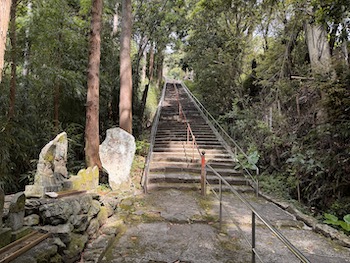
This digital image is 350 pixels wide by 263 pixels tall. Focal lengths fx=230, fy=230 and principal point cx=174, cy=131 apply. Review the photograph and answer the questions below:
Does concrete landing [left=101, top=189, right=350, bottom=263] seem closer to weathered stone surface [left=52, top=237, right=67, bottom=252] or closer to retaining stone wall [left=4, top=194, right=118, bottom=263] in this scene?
retaining stone wall [left=4, top=194, right=118, bottom=263]

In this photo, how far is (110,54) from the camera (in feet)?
28.6

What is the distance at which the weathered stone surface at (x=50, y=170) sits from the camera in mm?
3347

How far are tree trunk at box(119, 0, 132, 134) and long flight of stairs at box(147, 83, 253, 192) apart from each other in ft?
5.14

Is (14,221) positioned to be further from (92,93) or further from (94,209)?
(92,93)

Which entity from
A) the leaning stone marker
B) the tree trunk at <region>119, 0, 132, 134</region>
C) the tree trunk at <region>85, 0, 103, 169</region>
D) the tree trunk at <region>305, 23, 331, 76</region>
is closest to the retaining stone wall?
the leaning stone marker

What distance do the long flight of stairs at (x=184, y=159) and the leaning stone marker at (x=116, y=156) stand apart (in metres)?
→ 0.80

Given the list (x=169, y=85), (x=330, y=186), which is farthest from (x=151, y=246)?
(x=169, y=85)

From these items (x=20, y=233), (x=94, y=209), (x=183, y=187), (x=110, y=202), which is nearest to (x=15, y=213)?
(x=20, y=233)

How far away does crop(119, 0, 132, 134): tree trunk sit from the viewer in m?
7.28

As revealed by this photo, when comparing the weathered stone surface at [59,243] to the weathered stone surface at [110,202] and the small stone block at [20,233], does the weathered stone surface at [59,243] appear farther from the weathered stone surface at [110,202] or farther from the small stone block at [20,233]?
the weathered stone surface at [110,202]

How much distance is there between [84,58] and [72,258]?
6.11 metres

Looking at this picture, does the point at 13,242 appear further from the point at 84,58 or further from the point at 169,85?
the point at 169,85

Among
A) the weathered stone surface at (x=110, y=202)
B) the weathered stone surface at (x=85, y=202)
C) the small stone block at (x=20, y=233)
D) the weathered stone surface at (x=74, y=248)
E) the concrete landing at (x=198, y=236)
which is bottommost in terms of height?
the concrete landing at (x=198, y=236)

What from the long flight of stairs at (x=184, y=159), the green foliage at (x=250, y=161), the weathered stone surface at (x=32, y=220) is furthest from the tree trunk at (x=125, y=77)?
the weathered stone surface at (x=32, y=220)
